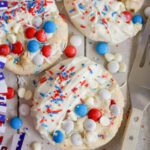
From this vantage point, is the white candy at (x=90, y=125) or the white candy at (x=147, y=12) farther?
the white candy at (x=147, y=12)

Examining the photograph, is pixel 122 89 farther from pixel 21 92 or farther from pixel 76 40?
pixel 21 92

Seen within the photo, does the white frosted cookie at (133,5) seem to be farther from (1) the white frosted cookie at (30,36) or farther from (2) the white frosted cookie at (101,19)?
(1) the white frosted cookie at (30,36)

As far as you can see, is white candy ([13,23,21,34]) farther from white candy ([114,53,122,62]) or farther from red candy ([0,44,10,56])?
white candy ([114,53,122,62])

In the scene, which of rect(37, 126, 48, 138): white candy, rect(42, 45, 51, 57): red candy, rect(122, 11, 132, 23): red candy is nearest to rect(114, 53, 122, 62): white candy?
rect(122, 11, 132, 23): red candy

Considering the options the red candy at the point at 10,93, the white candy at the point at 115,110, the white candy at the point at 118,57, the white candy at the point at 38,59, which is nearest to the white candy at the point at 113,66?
the white candy at the point at 118,57

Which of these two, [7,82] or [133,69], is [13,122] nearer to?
[7,82]

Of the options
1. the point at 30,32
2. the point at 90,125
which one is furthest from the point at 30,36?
the point at 90,125
